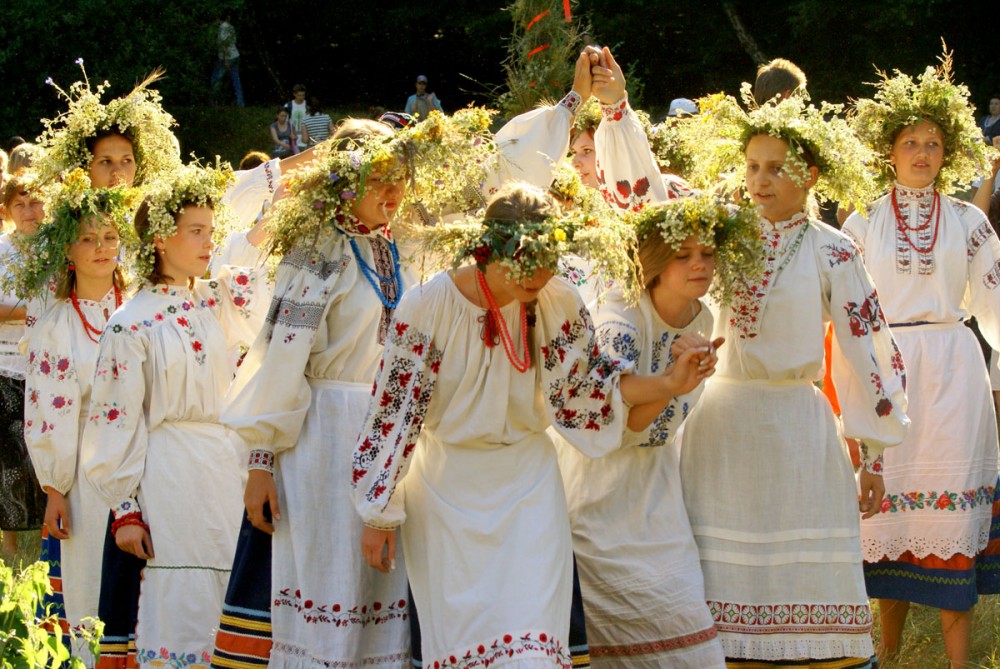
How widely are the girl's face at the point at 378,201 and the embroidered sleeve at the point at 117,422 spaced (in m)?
1.07

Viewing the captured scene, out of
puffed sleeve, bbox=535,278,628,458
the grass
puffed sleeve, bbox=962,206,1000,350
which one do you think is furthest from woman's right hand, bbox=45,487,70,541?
puffed sleeve, bbox=962,206,1000,350

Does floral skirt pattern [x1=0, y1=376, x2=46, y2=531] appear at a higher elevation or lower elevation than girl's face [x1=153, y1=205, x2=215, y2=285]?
lower

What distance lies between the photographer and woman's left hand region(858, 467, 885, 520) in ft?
17.4

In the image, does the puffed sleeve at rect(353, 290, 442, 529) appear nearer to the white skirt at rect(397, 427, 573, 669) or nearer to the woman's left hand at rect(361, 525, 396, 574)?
the woman's left hand at rect(361, 525, 396, 574)

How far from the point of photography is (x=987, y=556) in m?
6.52

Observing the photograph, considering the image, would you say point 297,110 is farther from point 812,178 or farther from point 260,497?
point 260,497

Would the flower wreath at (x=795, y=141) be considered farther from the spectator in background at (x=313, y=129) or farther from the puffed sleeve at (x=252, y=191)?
the spectator in background at (x=313, y=129)

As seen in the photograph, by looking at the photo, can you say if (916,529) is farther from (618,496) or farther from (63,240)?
(63,240)

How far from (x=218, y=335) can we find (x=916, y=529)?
9.95ft

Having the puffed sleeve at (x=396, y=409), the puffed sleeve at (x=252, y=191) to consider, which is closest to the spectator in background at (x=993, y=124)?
the puffed sleeve at (x=252, y=191)

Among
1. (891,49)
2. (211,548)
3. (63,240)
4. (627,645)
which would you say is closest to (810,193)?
(627,645)

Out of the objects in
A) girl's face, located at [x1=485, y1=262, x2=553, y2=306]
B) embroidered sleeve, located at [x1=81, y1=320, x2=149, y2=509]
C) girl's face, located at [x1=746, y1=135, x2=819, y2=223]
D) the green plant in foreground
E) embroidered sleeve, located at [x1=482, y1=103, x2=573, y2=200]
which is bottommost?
the green plant in foreground

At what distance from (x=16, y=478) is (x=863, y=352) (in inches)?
173

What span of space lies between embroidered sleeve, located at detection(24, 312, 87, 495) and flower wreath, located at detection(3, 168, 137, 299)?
205mm
